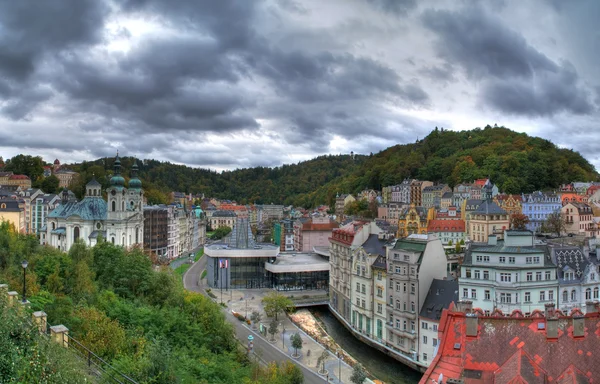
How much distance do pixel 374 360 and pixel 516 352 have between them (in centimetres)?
2446

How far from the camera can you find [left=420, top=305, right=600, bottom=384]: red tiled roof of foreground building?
1806 centimetres

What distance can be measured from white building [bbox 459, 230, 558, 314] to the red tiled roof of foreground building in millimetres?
17478

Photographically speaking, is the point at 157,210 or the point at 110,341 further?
the point at 157,210

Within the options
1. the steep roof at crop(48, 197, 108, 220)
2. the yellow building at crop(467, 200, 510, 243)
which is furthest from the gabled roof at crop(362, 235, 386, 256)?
the steep roof at crop(48, 197, 108, 220)

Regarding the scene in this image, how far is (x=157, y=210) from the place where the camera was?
90.4 m

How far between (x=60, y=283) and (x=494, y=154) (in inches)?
4426

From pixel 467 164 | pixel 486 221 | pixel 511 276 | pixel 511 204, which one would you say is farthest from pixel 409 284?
pixel 467 164

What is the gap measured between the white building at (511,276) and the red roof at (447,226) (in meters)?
47.8

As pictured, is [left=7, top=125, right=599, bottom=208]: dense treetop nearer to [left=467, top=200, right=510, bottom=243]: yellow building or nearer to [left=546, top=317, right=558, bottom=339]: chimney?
[left=467, top=200, right=510, bottom=243]: yellow building

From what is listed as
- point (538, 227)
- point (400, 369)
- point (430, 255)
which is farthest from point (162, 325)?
point (538, 227)

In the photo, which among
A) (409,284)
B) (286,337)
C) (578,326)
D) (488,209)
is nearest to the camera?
(578,326)

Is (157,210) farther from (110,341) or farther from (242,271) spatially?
(110,341)

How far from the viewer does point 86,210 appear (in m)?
70.1

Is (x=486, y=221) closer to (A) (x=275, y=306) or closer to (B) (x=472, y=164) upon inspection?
(A) (x=275, y=306)
